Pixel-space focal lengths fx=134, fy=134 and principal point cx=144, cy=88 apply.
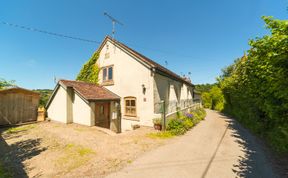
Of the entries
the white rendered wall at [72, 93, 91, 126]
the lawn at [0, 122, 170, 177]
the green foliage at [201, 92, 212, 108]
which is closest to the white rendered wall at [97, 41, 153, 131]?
the lawn at [0, 122, 170, 177]

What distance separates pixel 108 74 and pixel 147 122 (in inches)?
280

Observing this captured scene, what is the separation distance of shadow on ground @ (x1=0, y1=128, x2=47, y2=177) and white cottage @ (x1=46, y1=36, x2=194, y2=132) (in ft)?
13.5

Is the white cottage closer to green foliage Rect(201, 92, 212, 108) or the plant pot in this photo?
the plant pot

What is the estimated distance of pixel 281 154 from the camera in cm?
638

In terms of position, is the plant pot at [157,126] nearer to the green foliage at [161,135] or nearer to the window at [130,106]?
the green foliage at [161,135]

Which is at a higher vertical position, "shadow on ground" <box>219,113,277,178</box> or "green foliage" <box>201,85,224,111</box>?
"green foliage" <box>201,85,224,111</box>

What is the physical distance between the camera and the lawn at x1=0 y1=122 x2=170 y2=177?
5000 mm

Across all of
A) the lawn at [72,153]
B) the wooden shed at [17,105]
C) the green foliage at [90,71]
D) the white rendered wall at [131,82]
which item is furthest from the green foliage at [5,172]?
the green foliage at [90,71]

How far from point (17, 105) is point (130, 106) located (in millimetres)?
10651

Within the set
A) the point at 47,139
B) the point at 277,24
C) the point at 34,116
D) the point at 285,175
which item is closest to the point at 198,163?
the point at 285,175

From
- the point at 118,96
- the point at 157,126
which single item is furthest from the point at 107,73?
the point at 157,126

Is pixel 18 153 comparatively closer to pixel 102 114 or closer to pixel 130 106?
pixel 102 114

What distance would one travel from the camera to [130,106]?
520 inches

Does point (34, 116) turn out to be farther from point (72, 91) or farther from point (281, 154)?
point (281, 154)
